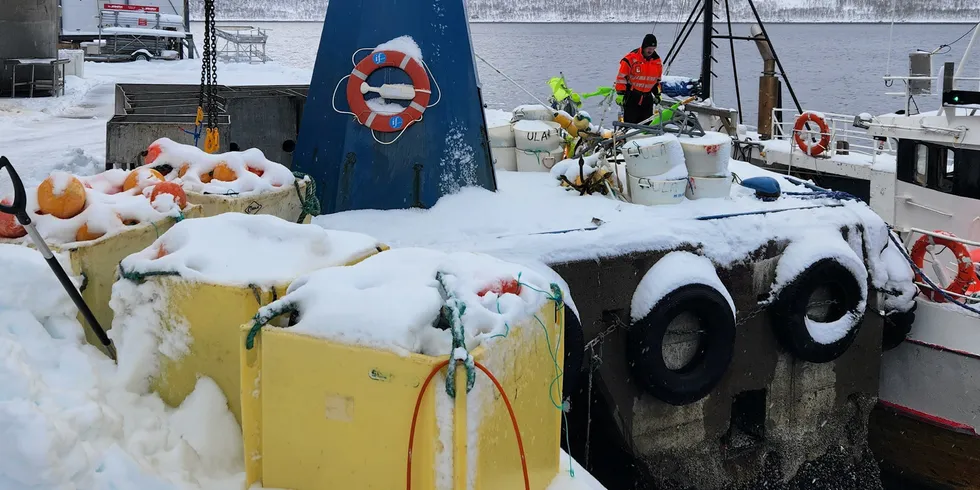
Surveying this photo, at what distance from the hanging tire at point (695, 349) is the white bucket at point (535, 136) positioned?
3.08m

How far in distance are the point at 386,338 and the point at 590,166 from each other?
17.5 feet

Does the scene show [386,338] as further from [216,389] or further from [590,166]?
[590,166]

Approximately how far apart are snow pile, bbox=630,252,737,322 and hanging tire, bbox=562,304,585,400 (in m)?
0.66

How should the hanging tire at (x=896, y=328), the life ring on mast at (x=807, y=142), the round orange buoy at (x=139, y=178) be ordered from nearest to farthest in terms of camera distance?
the round orange buoy at (x=139, y=178), the hanging tire at (x=896, y=328), the life ring on mast at (x=807, y=142)

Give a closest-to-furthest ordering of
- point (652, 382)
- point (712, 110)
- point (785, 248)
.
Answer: point (652, 382) < point (785, 248) < point (712, 110)

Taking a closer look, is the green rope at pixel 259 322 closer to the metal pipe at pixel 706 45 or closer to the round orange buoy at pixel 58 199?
the round orange buoy at pixel 58 199

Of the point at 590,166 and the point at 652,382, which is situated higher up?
the point at 590,166

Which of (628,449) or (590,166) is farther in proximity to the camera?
(590,166)

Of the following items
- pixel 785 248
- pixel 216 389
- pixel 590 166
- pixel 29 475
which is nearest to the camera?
pixel 29 475

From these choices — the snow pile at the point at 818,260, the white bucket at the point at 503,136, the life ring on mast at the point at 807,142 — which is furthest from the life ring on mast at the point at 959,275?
the life ring on mast at the point at 807,142

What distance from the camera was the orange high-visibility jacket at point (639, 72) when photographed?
1002cm

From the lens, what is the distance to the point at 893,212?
11930 mm

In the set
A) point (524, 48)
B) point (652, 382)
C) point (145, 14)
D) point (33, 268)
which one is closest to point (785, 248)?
point (652, 382)

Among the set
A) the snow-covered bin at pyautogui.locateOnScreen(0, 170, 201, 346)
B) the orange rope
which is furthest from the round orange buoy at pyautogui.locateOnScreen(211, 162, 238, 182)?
the orange rope
